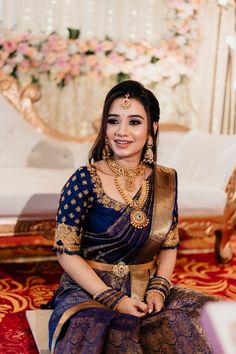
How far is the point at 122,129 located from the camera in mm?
1928

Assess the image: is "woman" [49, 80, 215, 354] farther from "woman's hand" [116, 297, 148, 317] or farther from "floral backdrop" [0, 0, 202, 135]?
"floral backdrop" [0, 0, 202, 135]

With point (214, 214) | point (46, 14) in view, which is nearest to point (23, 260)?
point (214, 214)

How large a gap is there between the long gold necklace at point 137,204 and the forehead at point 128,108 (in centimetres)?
24

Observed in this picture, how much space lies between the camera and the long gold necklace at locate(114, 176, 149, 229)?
192cm

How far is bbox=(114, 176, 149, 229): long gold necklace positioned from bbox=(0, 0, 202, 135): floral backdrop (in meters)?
2.41

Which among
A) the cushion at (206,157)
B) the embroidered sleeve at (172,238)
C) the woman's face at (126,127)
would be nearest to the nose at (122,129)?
the woman's face at (126,127)

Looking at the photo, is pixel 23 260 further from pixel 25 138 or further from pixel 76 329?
pixel 76 329

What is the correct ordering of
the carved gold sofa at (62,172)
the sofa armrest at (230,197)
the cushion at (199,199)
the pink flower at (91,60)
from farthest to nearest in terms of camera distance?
the pink flower at (91,60) → the sofa armrest at (230,197) → the cushion at (199,199) → the carved gold sofa at (62,172)

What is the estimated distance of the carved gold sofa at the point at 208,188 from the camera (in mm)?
3299

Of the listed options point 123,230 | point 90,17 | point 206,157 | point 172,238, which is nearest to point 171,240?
point 172,238

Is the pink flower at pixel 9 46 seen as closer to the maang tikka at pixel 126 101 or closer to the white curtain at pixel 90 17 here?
the white curtain at pixel 90 17

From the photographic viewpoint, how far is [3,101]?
12.5 feet

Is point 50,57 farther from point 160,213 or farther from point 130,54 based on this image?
point 160,213

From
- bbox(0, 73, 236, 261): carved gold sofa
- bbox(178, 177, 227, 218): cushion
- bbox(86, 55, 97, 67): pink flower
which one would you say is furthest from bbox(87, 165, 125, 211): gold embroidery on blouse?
bbox(86, 55, 97, 67): pink flower
